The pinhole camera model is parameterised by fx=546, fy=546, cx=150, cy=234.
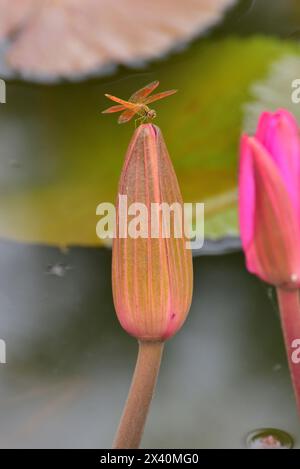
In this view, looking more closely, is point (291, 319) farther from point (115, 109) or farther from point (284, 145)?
point (115, 109)

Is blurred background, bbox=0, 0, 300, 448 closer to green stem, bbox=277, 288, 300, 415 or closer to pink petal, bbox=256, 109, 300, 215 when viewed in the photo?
green stem, bbox=277, 288, 300, 415

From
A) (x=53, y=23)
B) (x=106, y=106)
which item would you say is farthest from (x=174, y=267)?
(x=53, y=23)

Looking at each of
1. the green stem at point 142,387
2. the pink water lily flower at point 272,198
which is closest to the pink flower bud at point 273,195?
the pink water lily flower at point 272,198

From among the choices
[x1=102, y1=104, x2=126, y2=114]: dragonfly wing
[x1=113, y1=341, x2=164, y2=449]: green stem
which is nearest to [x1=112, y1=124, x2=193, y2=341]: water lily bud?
[x1=113, y1=341, x2=164, y2=449]: green stem

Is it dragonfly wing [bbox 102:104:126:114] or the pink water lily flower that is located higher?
dragonfly wing [bbox 102:104:126:114]

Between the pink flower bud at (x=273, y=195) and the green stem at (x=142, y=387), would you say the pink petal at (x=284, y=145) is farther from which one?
the green stem at (x=142, y=387)

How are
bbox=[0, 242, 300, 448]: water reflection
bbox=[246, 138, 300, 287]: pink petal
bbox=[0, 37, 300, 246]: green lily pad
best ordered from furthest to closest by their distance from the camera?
1. bbox=[0, 37, 300, 246]: green lily pad
2. bbox=[0, 242, 300, 448]: water reflection
3. bbox=[246, 138, 300, 287]: pink petal

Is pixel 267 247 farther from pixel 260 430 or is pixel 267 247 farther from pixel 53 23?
pixel 53 23
